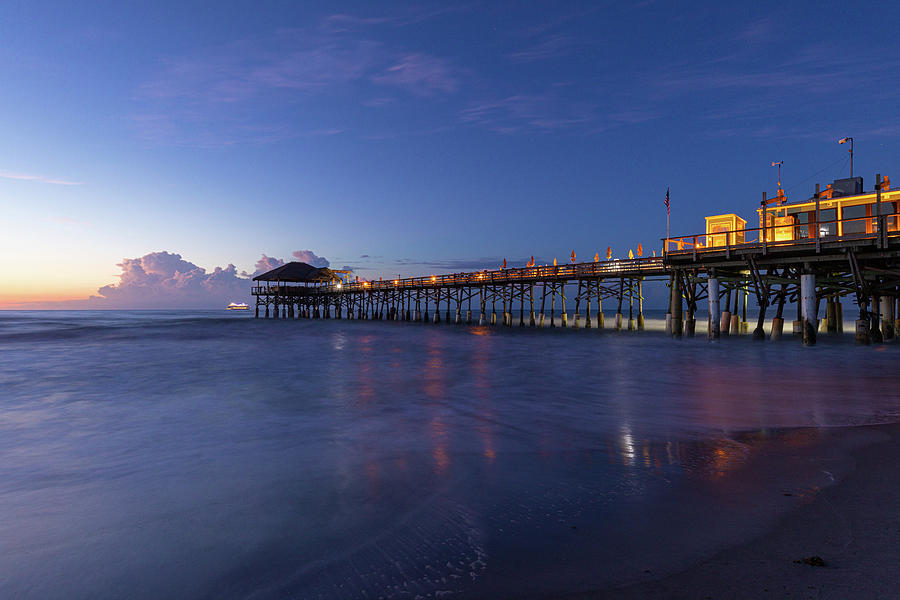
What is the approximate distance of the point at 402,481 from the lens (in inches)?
234

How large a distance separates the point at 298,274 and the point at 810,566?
77.6m

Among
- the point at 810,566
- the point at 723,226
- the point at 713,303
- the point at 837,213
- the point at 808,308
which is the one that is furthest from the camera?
the point at 723,226

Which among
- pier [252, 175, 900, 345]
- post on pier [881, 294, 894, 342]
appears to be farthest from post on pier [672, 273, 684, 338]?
post on pier [881, 294, 894, 342]

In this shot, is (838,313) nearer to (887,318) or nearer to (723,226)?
(887,318)

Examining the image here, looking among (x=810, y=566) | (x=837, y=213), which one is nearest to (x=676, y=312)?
(x=837, y=213)

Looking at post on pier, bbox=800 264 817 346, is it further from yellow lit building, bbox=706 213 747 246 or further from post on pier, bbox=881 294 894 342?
post on pier, bbox=881 294 894 342

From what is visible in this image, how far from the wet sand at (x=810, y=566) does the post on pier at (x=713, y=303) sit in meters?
24.1

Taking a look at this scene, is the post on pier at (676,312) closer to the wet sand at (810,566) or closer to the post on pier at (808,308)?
the post on pier at (808,308)

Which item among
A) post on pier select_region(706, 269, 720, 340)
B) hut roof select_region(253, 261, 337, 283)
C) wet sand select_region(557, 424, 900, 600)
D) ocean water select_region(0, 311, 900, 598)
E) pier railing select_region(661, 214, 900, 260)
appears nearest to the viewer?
wet sand select_region(557, 424, 900, 600)

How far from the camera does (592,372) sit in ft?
54.7

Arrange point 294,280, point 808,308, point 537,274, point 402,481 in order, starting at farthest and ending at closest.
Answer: point 294,280 → point 537,274 → point 808,308 → point 402,481

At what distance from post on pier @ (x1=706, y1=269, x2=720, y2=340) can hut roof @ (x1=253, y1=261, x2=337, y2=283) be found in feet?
199

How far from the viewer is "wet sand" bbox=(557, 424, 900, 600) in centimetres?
317

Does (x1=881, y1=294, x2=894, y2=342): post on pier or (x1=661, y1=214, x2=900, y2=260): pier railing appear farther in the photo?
(x1=881, y1=294, x2=894, y2=342): post on pier
